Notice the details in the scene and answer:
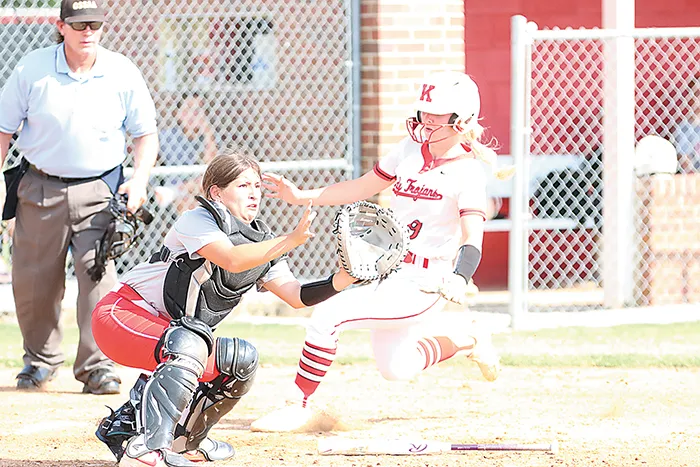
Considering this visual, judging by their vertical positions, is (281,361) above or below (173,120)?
below

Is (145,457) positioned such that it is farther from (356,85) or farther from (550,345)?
(356,85)

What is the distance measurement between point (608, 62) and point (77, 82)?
4.56 meters

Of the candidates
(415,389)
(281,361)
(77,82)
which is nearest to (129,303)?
(77,82)

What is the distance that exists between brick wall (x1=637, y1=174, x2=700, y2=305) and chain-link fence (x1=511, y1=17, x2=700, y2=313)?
11 millimetres

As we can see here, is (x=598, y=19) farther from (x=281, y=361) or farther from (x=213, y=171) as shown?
(x=213, y=171)

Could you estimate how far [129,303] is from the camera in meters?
4.84

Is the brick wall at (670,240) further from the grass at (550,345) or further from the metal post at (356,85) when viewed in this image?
the metal post at (356,85)

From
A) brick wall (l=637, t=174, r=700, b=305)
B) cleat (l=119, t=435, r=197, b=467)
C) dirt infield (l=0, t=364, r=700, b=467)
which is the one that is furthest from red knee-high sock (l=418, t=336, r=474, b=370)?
brick wall (l=637, t=174, r=700, b=305)

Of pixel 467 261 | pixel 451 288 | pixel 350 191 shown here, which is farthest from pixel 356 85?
pixel 451 288

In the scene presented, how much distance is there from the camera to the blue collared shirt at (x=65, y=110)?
6.48 meters

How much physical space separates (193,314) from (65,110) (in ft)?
7.19

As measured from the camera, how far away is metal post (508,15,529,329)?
8555 mm

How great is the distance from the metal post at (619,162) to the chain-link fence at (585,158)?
0.4 inches

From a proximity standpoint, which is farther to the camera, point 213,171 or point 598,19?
point 598,19
